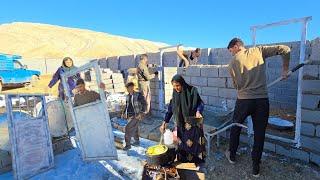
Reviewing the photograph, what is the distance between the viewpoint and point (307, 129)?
4.62 metres

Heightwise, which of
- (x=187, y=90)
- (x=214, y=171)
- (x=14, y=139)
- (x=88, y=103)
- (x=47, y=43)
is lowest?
(x=214, y=171)

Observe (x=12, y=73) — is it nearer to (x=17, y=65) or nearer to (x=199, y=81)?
(x=17, y=65)

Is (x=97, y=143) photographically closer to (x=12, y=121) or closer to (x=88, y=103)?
(x=88, y=103)

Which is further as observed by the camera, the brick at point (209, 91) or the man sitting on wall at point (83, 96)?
the brick at point (209, 91)

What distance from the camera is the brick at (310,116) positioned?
177 inches

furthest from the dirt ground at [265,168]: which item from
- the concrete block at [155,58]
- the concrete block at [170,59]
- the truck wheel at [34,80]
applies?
the truck wheel at [34,80]

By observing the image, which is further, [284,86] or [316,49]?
[284,86]

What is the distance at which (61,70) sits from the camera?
6488mm

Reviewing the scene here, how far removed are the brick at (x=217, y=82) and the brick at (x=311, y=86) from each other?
6.62 ft

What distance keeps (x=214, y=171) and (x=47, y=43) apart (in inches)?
2063

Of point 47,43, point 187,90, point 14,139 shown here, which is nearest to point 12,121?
point 14,139

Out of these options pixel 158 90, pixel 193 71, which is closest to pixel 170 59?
pixel 158 90

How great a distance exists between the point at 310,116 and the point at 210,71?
258 cm

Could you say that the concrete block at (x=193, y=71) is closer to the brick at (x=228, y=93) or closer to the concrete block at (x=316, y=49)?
the brick at (x=228, y=93)
